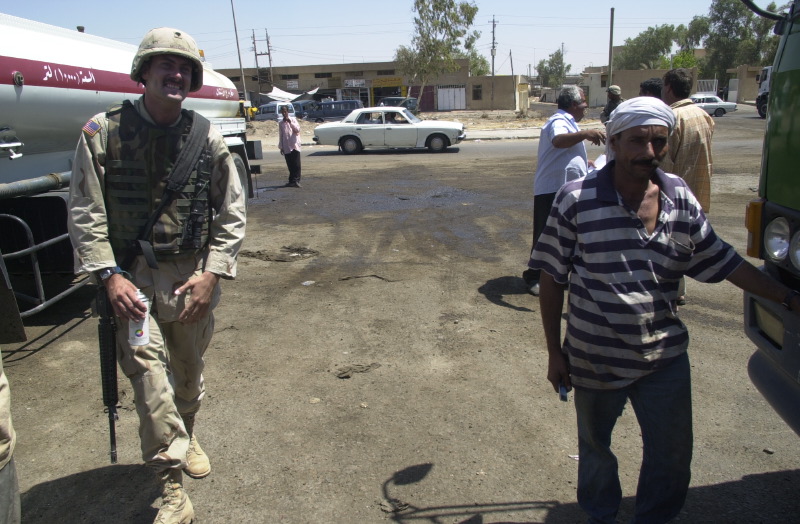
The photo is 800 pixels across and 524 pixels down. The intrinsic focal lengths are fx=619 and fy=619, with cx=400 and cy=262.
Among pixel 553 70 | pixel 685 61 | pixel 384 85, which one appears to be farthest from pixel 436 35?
pixel 553 70

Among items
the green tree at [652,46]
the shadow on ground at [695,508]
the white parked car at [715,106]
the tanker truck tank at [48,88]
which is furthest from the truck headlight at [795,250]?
the green tree at [652,46]

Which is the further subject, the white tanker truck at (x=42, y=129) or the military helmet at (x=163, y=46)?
the white tanker truck at (x=42, y=129)

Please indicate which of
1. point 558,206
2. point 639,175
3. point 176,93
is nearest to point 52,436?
point 176,93

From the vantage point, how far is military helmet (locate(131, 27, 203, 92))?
2.61 metres

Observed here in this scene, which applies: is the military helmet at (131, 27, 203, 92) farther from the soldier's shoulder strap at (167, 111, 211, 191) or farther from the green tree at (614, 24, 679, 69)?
the green tree at (614, 24, 679, 69)

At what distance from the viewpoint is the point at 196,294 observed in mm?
2707

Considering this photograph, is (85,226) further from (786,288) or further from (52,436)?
(786,288)

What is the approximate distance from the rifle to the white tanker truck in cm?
216

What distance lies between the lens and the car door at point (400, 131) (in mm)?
20453

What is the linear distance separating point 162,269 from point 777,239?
103 inches

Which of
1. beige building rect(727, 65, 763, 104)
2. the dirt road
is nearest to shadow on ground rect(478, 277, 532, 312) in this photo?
the dirt road

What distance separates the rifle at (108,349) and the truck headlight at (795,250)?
2772 millimetres

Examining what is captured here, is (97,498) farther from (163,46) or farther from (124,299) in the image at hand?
(163,46)

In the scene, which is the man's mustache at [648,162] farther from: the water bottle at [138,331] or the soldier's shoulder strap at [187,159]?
the water bottle at [138,331]
